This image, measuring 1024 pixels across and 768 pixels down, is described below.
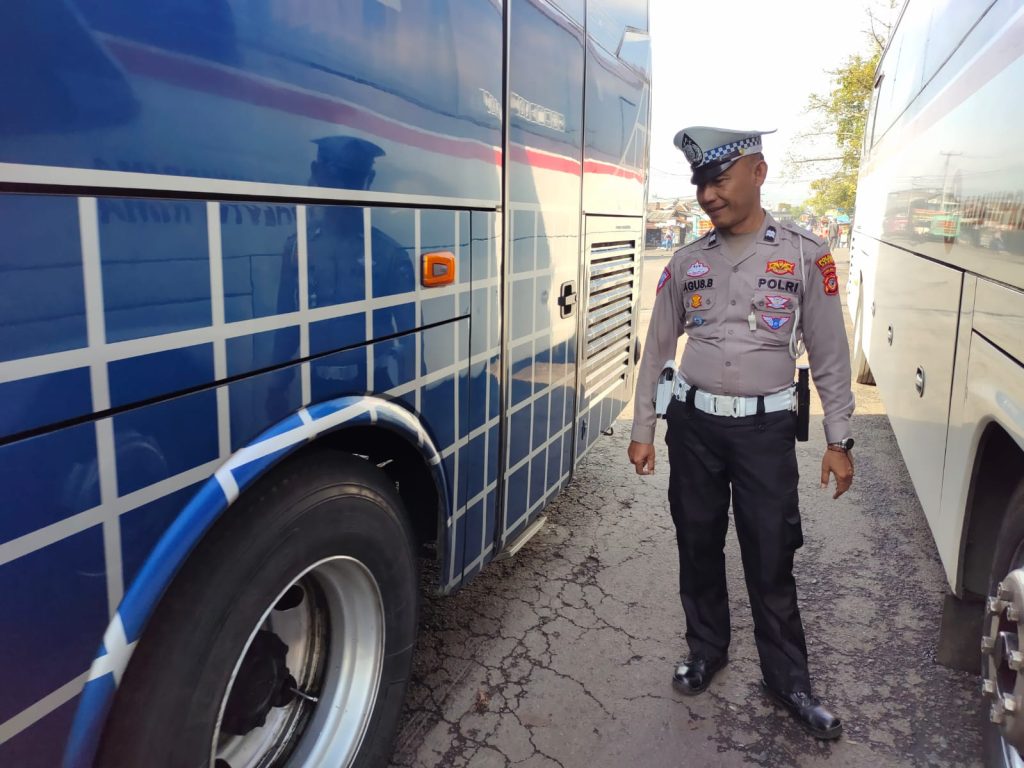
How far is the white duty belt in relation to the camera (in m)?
2.47

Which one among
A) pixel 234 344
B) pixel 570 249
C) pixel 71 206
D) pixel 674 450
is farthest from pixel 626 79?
pixel 71 206

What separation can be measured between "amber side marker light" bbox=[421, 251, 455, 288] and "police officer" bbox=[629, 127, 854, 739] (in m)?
0.79

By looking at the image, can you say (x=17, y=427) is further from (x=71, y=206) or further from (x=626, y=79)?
(x=626, y=79)

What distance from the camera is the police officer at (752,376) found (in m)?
2.42

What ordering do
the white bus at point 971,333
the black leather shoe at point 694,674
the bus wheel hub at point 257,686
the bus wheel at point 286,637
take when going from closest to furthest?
the bus wheel at point 286,637 < the bus wheel hub at point 257,686 < the white bus at point 971,333 < the black leather shoe at point 694,674

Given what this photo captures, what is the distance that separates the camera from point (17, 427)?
3.70ft

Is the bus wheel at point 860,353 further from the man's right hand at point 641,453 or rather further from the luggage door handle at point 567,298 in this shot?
the man's right hand at point 641,453

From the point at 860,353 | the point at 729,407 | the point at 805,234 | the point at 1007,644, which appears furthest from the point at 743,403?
the point at 860,353

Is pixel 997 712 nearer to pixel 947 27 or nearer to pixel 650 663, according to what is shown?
pixel 650 663

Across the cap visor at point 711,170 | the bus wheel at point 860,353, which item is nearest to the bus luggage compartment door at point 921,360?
the cap visor at point 711,170

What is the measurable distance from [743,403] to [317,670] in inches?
57.4

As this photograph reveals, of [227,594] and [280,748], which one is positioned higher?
[227,594]

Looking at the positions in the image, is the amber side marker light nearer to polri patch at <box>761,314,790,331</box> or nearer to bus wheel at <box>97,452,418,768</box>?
bus wheel at <box>97,452,418,768</box>

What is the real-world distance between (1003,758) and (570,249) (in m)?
2.23
